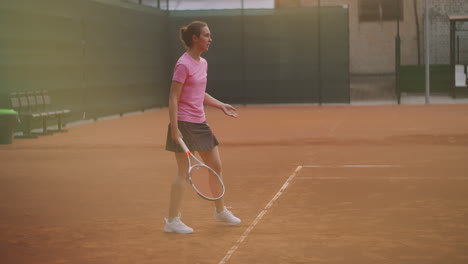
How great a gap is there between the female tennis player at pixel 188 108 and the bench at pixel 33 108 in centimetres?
1159

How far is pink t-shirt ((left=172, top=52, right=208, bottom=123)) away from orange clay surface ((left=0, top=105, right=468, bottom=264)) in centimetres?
107

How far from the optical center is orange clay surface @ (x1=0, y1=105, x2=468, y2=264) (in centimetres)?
712

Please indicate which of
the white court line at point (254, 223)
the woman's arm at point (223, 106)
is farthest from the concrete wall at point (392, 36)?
the woman's arm at point (223, 106)

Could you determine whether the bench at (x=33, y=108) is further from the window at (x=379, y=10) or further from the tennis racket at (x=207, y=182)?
the window at (x=379, y=10)

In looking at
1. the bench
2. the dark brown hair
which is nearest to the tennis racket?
the dark brown hair

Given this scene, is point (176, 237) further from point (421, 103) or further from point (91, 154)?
point (421, 103)

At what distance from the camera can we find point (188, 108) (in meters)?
7.71

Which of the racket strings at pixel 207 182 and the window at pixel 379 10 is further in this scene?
the window at pixel 379 10

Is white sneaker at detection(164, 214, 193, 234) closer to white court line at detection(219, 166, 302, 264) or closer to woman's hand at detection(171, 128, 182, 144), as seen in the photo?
white court line at detection(219, 166, 302, 264)

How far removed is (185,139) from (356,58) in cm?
2926

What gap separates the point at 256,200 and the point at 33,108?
38.9ft

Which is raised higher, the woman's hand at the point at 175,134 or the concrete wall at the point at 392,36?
the concrete wall at the point at 392,36

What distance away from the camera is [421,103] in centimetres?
3048

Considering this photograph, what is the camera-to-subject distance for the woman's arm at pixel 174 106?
7430 mm
